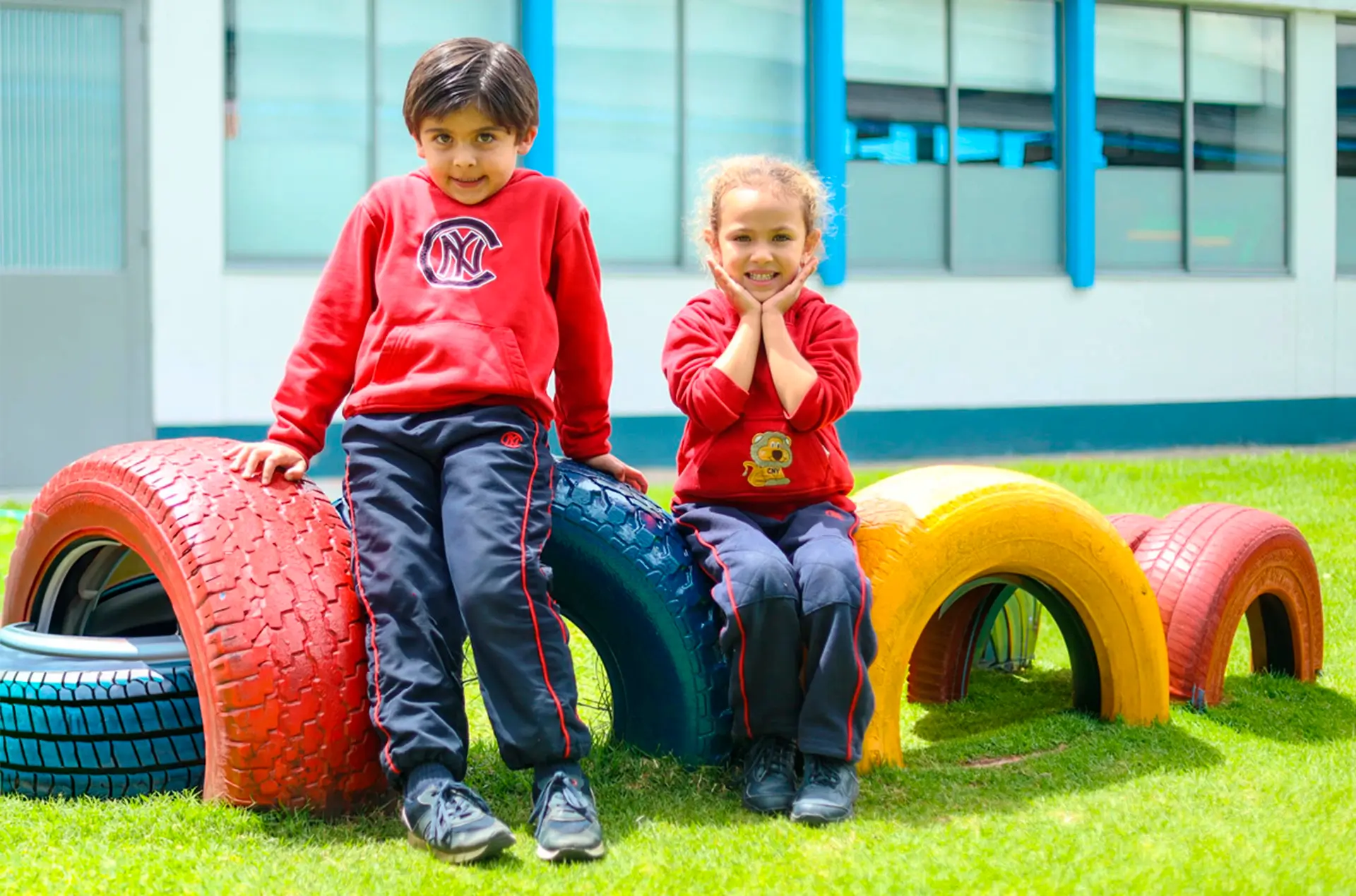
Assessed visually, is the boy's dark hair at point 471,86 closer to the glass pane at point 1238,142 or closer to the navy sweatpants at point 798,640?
the navy sweatpants at point 798,640

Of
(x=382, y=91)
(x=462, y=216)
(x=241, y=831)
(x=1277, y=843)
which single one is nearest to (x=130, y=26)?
(x=382, y=91)

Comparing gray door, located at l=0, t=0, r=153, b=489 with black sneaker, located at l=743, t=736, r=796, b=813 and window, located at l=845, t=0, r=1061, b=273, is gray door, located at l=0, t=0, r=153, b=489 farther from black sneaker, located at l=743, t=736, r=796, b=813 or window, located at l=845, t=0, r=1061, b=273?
black sneaker, located at l=743, t=736, r=796, b=813

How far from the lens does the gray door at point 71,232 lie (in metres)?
10.4

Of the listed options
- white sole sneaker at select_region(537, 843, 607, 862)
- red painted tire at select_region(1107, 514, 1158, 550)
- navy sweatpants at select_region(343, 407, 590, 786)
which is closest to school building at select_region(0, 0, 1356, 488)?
red painted tire at select_region(1107, 514, 1158, 550)

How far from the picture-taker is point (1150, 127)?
14148 mm

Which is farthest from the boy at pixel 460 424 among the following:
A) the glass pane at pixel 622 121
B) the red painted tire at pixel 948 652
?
the glass pane at pixel 622 121

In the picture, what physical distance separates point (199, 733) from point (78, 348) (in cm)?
777

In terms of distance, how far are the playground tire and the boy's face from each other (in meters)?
1.31

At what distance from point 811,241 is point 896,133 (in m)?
9.47

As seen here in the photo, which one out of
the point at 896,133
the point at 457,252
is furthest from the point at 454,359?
the point at 896,133

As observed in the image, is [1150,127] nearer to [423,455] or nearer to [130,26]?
[130,26]

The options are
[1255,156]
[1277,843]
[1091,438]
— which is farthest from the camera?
[1255,156]

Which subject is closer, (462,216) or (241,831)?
(241,831)

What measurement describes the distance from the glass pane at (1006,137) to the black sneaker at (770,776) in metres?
10.2
